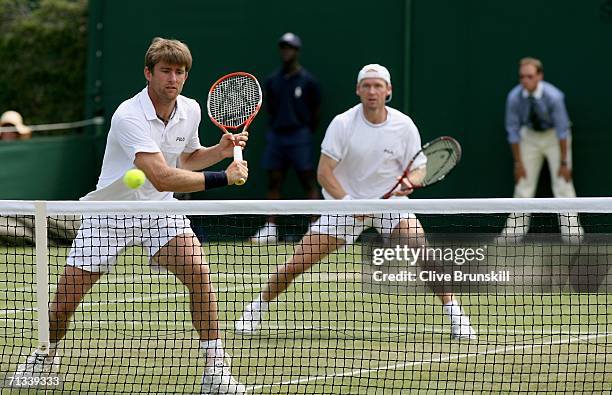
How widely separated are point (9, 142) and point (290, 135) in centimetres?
247

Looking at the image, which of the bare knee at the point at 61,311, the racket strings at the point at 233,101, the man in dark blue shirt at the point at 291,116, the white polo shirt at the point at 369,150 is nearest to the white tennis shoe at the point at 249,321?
the white polo shirt at the point at 369,150

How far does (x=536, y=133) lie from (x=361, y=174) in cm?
423

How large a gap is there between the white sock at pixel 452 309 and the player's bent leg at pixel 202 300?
161 cm

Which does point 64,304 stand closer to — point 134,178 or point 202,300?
point 202,300

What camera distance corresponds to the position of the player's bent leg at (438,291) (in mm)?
6898

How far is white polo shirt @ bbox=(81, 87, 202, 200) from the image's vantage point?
221 inches

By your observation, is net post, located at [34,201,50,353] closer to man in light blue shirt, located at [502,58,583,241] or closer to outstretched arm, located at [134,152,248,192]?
outstretched arm, located at [134,152,248,192]

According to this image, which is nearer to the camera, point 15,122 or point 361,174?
point 361,174

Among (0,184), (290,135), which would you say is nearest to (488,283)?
(290,135)

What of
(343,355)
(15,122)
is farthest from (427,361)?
(15,122)

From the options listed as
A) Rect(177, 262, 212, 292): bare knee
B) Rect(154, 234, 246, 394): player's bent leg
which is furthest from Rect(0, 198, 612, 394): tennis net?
Rect(177, 262, 212, 292): bare knee

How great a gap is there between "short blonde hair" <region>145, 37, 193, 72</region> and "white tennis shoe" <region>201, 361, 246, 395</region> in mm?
1329

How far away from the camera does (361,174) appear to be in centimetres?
744

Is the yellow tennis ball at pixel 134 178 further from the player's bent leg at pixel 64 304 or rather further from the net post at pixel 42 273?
the player's bent leg at pixel 64 304
